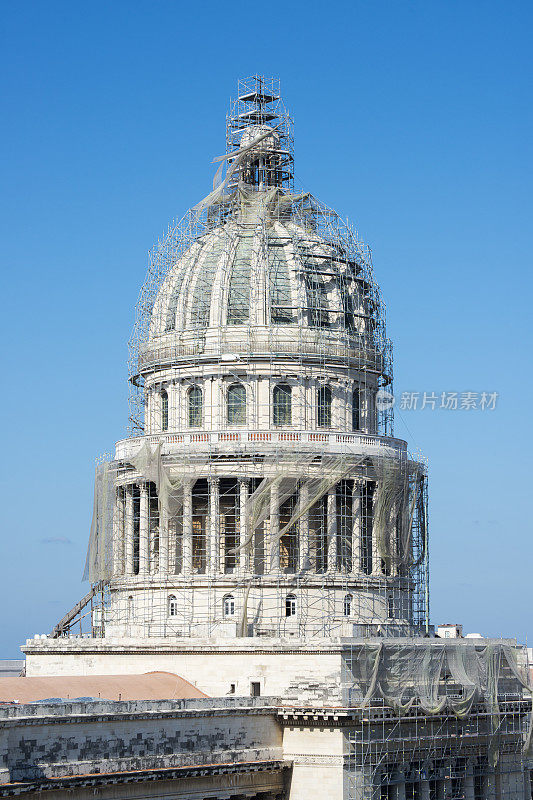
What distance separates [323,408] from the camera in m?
109

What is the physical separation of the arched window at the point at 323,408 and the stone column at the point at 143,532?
13122mm

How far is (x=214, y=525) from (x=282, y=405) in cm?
1033

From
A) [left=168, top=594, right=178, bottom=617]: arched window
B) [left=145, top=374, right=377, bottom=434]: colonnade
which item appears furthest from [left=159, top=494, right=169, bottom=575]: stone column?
[left=145, top=374, right=377, bottom=434]: colonnade

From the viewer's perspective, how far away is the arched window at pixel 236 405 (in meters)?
108

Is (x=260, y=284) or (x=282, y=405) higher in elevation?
(x=260, y=284)

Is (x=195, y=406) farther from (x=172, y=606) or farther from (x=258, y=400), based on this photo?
(x=172, y=606)

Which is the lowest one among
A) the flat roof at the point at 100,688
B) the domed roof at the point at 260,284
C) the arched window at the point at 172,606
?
the flat roof at the point at 100,688

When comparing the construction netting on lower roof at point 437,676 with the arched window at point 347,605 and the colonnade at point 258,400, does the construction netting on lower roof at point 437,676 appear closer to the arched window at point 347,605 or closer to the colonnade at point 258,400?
the arched window at point 347,605

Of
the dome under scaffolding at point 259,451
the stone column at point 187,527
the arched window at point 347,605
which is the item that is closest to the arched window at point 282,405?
the dome under scaffolding at point 259,451

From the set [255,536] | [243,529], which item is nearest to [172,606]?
[243,529]

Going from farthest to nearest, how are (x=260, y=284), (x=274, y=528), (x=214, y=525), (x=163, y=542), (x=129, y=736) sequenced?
(x=260, y=284)
(x=163, y=542)
(x=214, y=525)
(x=274, y=528)
(x=129, y=736)

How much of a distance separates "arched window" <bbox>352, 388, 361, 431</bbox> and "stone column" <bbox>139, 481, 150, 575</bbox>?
1577 centimetres

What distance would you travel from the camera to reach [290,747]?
276 feet

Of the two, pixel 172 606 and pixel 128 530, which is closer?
pixel 172 606
